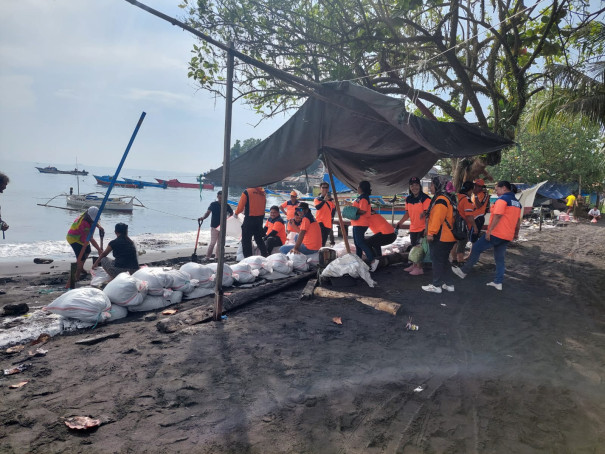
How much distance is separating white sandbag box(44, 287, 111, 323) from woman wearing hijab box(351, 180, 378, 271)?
Answer: 3928 millimetres

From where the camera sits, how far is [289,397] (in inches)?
109

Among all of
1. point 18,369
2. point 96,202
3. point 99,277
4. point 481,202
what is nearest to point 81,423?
point 18,369

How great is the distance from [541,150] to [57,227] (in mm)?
29446

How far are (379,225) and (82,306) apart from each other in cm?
460

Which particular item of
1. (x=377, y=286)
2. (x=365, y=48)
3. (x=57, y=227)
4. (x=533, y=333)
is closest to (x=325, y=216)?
(x=377, y=286)

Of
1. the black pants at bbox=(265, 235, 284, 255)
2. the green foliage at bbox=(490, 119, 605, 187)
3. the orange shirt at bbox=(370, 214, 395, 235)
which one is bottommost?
the black pants at bbox=(265, 235, 284, 255)

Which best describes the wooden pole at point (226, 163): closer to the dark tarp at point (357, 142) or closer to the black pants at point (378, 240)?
the dark tarp at point (357, 142)

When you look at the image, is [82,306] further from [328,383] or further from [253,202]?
[253,202]

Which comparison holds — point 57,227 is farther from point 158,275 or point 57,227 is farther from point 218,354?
point 218,354

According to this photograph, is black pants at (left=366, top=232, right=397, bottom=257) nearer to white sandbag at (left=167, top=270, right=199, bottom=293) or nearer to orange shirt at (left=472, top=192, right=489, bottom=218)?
orange shirt at (left=472, top=192, right=489, bottom=218)

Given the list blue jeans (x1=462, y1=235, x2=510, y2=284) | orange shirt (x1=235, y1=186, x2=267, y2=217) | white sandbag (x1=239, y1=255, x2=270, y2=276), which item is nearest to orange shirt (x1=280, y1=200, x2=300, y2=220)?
orange shirt (x1=235, y1=186, x2=267, y2=217)

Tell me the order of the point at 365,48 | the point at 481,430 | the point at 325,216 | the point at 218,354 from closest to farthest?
the point at 481,430 < the point at 218,354 < the point at 365,48 < the point at 325,216

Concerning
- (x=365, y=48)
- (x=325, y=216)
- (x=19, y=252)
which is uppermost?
(x=365, y=48)

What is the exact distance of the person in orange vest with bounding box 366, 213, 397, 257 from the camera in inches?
257
